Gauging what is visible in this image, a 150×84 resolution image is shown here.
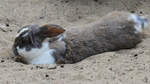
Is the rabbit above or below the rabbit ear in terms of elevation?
below

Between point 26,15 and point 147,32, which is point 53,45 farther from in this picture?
point 26,15

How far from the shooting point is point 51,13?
7.26m

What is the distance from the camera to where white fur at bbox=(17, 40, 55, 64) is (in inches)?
192

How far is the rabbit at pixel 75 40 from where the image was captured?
4879 mm

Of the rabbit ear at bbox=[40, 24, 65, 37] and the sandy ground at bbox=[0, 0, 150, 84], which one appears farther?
the rabbit ear at bbox=[40, 24, 65, 37]

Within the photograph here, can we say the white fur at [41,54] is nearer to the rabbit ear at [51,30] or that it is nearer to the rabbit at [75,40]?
the rabbit at [75,40]

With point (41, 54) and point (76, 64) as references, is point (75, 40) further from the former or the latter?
point (41, 54)

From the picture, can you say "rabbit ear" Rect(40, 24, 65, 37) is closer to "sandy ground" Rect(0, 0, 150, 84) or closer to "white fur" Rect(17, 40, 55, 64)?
"white fur" Rect(17, 40, 55, 64)

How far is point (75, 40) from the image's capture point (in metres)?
5.04

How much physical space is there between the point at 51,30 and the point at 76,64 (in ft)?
2.29

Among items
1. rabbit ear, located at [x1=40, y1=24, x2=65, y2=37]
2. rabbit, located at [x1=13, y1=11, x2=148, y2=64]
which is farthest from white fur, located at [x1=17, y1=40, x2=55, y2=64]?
rabbit ear, located at [x1=40, y1=24, x2=65, y2=37]

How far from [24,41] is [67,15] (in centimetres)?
244

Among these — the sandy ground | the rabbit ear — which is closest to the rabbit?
the rabbit ear

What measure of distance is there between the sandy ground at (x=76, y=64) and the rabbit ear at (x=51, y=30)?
0.60m
